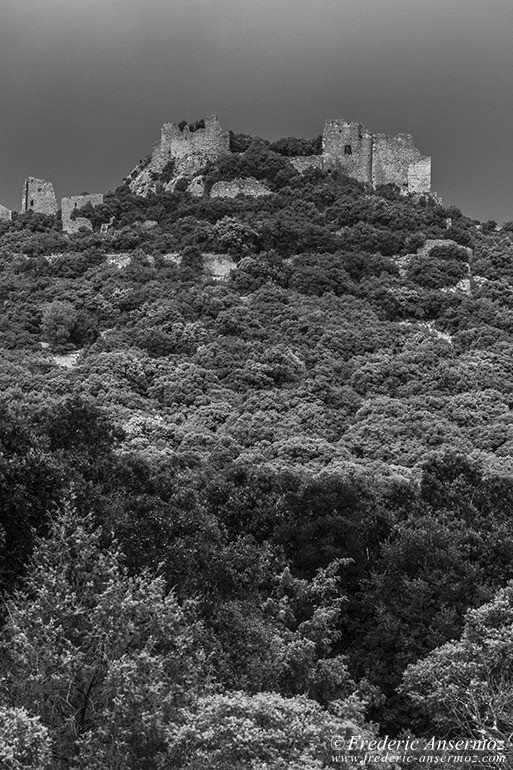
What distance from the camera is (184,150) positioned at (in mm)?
73062

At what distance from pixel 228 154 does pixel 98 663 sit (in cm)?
6015

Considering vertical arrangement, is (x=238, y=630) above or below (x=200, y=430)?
below

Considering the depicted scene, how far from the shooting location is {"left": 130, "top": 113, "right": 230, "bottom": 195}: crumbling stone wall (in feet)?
236

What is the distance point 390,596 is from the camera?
2411cm

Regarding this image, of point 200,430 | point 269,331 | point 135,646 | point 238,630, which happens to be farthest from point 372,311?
point 135,646

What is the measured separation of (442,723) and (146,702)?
585 cm

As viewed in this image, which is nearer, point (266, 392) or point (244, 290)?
point (266, 392)

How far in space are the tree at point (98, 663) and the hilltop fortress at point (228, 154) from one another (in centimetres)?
5353

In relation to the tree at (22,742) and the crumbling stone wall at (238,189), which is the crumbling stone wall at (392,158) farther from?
the tree at (22,742)

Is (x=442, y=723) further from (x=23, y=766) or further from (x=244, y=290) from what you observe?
(x=244, y=290)

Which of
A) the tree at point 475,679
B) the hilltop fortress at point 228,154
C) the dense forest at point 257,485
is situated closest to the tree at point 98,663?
the dense forest at point 257,485

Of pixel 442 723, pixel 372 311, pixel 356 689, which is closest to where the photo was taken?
pixel 442 723

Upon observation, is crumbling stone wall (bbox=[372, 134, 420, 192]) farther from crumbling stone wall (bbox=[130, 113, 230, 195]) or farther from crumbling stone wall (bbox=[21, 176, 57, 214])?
crumbling stone wall (bbox=[21, 176, 57, 214])

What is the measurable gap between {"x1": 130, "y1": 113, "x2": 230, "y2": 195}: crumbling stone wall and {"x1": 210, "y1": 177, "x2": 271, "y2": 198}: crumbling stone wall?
3517mm
